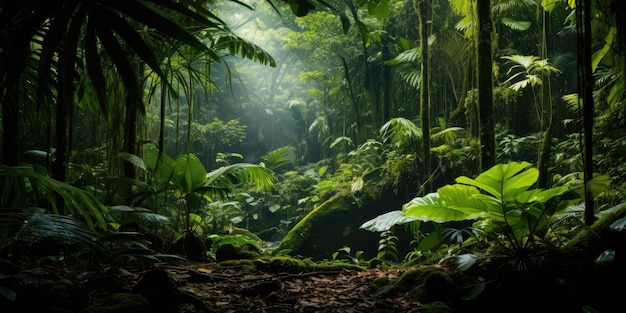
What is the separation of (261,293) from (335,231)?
4793 mm

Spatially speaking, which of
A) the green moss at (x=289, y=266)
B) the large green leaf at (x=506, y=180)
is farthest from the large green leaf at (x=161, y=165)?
the large green leaf at (x=506, y=180)

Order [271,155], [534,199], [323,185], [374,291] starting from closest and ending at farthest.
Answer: [534,199], [374,291], [323,185], [271,155]

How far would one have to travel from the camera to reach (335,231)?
766 centimetres

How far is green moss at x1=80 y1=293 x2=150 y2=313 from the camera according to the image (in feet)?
6.04

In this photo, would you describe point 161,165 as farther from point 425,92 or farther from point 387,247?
point 425,92

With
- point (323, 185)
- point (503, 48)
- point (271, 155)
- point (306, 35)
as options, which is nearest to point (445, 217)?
point (323, 185)

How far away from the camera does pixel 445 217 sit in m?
3.15

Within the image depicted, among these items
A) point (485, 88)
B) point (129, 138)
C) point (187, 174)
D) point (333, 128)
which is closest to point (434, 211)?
point (485, 88)

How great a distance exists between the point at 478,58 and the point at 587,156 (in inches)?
65.2

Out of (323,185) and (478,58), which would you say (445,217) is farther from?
(323,185)

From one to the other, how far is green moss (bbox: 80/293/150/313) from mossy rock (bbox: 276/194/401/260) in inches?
206

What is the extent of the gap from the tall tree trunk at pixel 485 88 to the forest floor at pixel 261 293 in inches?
58.4

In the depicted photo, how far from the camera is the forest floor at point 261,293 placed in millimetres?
2398

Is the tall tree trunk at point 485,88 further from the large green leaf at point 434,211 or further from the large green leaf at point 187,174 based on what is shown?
the large green leaf at point 187,174
